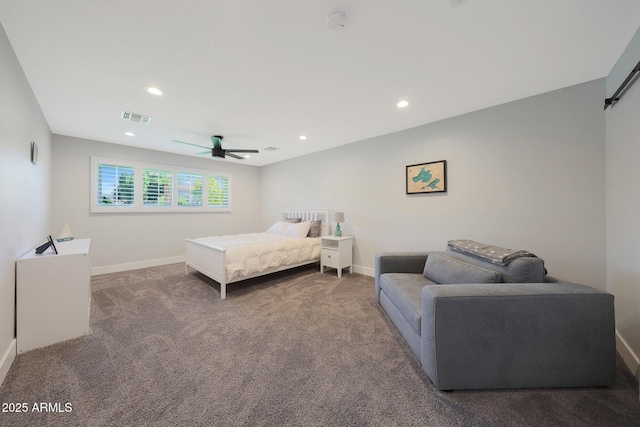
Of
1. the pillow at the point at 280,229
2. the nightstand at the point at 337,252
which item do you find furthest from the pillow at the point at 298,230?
the nightstand at the point at 337,252

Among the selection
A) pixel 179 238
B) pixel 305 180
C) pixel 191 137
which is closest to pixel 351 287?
pixel 305 180

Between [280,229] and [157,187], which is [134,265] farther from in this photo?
[280,229]

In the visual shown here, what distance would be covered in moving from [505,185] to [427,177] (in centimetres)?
90

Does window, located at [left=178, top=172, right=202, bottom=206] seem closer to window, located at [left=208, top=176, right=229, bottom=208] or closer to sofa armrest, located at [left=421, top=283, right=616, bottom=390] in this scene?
window, located at [left=208, top=176, right=229, bottom=208]

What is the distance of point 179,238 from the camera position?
495 centimetres

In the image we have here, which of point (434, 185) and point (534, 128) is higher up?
point (534, 128)

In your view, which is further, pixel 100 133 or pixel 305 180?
pixel 305 180

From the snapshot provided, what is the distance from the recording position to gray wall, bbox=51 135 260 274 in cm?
375

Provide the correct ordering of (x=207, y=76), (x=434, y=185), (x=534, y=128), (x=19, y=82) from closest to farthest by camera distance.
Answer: (x=19, y=82), (x=207, y=76), (x=534, y=128), (x=434, y=185)

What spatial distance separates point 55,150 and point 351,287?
17.4 ft

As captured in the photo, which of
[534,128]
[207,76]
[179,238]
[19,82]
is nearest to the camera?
[19,82]

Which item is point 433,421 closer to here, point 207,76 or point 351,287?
point 351,287

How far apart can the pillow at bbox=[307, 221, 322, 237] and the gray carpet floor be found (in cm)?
195

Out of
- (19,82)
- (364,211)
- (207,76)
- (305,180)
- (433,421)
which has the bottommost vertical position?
(433,421)
